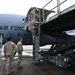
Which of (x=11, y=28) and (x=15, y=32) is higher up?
(x=11, y=28)

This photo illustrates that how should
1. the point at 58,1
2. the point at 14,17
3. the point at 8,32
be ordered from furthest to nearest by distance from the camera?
the point at 14,17 < the point at 8,32 < the point at 58,1

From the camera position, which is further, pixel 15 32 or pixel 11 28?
pixel 11 28

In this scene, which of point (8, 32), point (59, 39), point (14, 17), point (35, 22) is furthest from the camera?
point (14, 17)

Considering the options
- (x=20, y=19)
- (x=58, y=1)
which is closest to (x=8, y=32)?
(x=20, y=19)

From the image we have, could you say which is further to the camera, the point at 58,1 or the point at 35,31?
the point at 35,31

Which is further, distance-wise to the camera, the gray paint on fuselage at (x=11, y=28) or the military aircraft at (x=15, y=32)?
the gray paint on fuselage at (x=11, y=28)

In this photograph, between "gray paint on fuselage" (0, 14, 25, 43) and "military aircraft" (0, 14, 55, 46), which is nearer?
"military aircraft" (0, 14, 55, 46)

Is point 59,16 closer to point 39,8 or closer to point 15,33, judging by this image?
point 39,8

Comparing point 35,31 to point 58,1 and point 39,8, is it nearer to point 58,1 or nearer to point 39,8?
point 39,8

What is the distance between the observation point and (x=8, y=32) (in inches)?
817

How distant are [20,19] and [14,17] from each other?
2.54ft

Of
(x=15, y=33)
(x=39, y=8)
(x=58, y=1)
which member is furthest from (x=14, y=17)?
(x=58, y=1)

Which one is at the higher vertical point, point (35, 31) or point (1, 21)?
point (1, 21)

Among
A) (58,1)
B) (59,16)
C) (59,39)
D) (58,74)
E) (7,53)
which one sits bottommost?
(58,74)
